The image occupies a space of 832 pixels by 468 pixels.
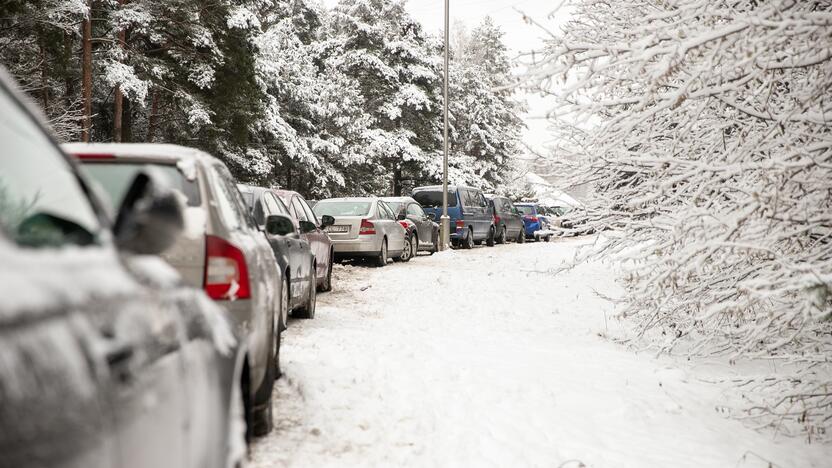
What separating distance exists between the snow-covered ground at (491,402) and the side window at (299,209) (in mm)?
1574

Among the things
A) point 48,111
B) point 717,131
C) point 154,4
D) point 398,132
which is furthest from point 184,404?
point 398,132

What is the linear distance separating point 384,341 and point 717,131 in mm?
4193

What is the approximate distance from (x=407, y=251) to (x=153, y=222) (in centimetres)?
1872

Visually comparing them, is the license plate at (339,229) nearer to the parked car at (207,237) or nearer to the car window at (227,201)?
the car window at (227,201)

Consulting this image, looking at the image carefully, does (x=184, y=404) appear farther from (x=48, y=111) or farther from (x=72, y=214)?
(x=48, y=111)

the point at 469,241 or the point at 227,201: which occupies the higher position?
the point at 227,201

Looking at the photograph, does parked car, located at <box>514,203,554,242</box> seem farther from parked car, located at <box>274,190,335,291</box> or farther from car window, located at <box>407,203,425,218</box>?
parked car, located at <box>274,190,335,291</box>

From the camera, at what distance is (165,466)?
177 centimetres

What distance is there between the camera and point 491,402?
239 inches

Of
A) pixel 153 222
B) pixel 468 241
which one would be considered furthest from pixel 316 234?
pixel 468 241

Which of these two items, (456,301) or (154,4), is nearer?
(456,301)

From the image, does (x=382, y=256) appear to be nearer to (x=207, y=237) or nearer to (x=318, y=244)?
(x=318, y=244)

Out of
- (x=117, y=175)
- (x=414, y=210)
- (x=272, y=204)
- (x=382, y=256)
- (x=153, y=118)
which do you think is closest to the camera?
(x=117, y=175)

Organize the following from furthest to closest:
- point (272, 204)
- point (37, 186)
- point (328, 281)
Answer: point (328, 281), point (272, 204), point (37, 186)
